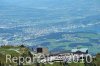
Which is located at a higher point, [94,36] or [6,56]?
[6,56]

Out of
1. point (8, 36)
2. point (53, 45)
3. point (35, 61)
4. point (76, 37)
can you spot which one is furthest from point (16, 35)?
point (35, 61)

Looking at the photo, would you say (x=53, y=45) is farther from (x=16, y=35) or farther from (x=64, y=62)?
(x=64, y=62)

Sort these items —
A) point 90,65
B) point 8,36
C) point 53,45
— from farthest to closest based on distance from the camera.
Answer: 1. point 8,36
2. point 53,45
3. point 90,65

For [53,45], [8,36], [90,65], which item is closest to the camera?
[90,65]

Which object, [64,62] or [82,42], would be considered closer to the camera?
[64,62]

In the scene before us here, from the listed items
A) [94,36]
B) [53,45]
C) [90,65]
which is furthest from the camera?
[94,36]

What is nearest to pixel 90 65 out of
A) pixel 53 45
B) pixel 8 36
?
pixel 53 45

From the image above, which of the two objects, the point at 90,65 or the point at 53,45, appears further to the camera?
the point at 53,45

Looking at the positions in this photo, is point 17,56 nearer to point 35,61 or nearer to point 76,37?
point 35,61

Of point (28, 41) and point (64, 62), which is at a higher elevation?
point (64, 62)
